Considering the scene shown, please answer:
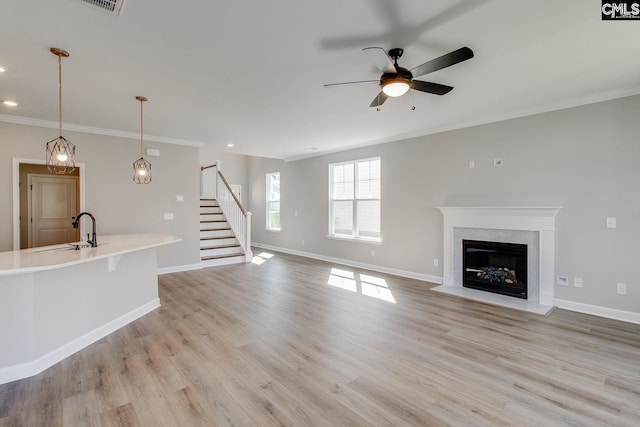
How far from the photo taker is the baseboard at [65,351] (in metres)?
2.35

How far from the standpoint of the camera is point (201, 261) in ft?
21.0

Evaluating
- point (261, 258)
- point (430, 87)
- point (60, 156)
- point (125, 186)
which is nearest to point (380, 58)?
point (430, 87)

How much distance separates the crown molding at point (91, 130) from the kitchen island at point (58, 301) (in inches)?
103

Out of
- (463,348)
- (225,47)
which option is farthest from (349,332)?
(225,47)

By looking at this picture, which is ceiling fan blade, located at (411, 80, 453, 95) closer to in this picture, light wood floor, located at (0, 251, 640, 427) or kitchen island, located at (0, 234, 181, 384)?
light wood floor, located at (0, 251, 640, 427)

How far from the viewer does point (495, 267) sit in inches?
177

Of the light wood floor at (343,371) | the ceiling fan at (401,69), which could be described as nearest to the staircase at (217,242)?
the light wood floor at (343,371)

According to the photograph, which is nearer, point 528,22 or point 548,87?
point 528,22

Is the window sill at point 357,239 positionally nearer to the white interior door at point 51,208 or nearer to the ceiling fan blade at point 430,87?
the ceiling fan blade at point 430,87

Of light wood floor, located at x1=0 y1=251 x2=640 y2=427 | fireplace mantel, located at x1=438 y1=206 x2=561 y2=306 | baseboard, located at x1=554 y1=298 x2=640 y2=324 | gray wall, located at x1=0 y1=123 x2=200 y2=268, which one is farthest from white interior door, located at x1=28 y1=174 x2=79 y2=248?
baseboard, located at x1=554 y1=298 x2=640 y2=324

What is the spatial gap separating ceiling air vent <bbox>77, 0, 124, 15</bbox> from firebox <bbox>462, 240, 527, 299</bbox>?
16.2ft

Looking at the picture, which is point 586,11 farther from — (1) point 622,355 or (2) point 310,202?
(2) point 310,202

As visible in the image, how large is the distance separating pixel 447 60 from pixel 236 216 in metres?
6.11

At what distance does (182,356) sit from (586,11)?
4.19 meters
